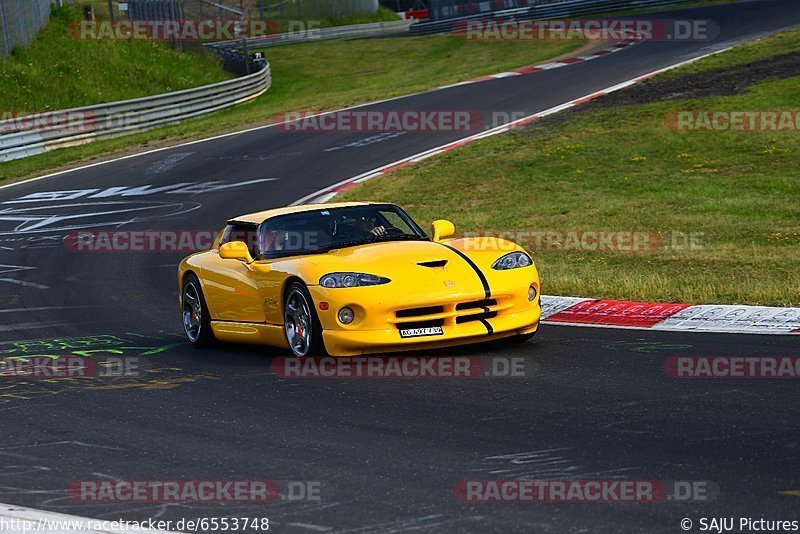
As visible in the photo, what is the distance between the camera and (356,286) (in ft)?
29.8

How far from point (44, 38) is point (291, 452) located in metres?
36.2

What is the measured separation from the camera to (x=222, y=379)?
8953 millimetres

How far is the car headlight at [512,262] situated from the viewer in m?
9.52

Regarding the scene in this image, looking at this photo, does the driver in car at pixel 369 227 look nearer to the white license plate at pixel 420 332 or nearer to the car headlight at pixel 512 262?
the car headlight at pixel 512 262

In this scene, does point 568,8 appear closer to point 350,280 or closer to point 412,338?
point 350,280

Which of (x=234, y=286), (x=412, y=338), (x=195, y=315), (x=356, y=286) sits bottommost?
(x=195, y=315)

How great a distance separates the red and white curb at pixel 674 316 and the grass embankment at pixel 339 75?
18.3 metres

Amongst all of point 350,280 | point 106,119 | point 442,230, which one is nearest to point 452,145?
point 106,119

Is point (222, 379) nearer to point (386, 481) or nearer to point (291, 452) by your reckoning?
point (291, 452)

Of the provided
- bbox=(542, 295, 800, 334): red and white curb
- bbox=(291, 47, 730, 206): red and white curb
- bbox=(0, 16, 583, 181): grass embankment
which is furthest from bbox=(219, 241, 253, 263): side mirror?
bbox=(0, 16, 583, 181): grass embankment

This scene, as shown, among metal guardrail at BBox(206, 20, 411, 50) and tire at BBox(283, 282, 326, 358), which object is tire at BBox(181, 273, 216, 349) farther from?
metal guardrail at BBox(206, 20, 411, 50)

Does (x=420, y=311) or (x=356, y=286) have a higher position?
(x=356, y=286)

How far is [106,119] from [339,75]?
14786 millimetres

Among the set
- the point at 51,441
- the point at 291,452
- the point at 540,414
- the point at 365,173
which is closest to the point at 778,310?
the point at 540,414
